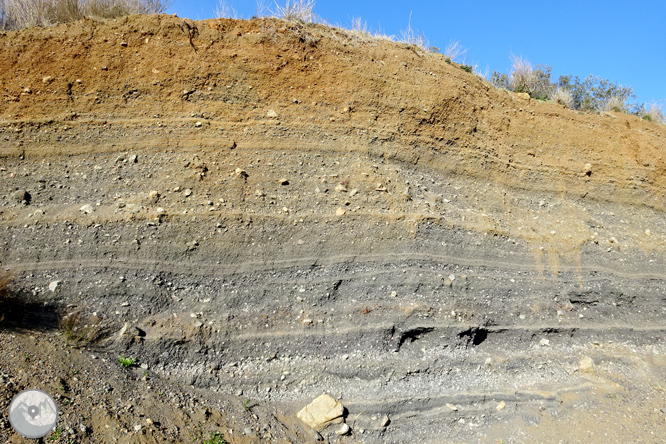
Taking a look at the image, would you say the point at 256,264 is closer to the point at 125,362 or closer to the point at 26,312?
the point at 125,362

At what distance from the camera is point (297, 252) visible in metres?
4.98

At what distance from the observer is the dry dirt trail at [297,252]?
14.1ft

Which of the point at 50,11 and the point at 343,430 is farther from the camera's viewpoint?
the point at 50,11

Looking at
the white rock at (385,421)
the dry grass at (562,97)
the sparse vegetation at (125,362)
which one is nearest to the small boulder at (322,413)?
the white rock at (385,421)

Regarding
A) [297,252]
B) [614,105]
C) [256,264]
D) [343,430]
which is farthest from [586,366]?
[614,105]

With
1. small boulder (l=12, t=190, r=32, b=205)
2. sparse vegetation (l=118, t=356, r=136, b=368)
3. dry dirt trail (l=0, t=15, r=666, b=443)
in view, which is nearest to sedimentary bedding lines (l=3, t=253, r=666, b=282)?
dry dirt trail (l=0, t=15, r=666, b=443)

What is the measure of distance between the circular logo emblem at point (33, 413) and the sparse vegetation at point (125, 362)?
753 mm

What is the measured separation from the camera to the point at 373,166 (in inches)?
233

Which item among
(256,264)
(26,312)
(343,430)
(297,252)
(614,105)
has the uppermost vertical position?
(614,105)

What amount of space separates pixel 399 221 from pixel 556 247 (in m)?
2.44

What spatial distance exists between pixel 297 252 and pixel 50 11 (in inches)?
206

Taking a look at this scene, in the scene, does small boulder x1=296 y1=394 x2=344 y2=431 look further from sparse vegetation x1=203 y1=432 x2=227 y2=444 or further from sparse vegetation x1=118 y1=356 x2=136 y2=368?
sparse vegetation x1=118 y1=356 x2=136 y2=368

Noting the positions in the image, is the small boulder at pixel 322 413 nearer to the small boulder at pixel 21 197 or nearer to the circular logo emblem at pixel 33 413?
the circular logo emblem at pixel 33 413

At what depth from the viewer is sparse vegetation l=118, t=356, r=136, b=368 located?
4.05 m
